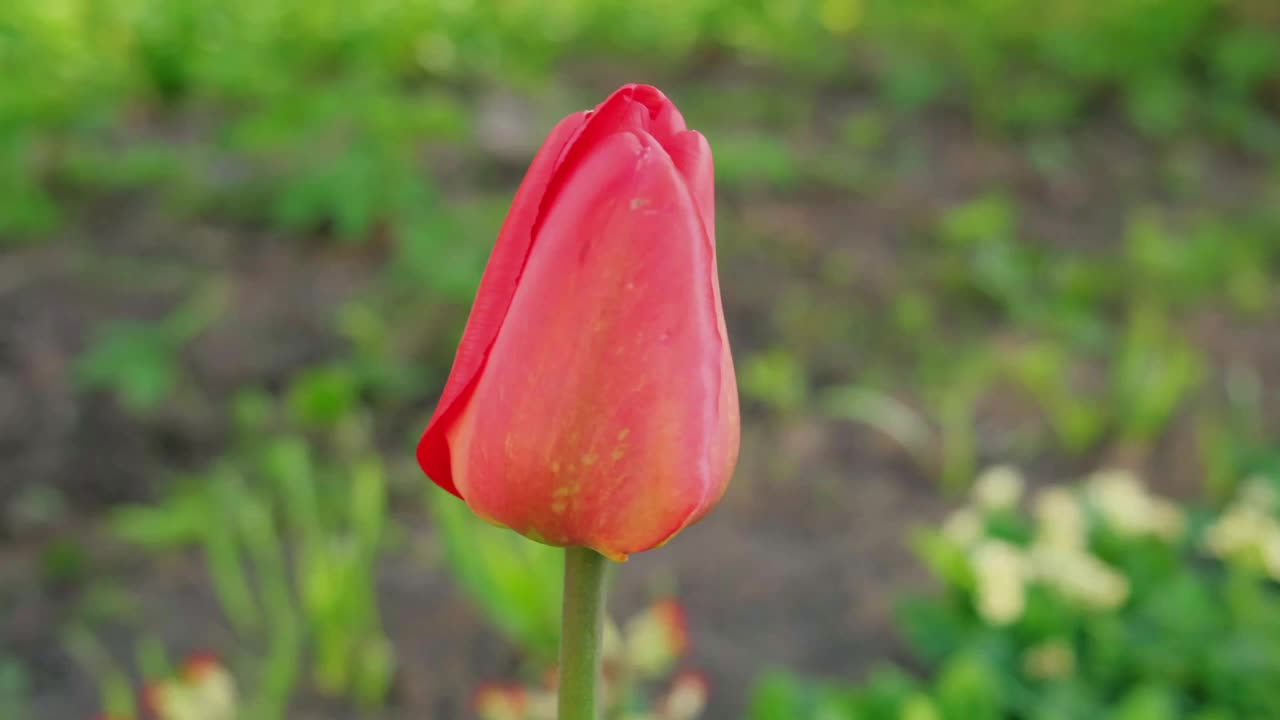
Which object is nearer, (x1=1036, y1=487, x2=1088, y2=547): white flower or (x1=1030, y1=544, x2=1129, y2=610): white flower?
(x1=1030, y1=544, x2=1129, y2=610): white flower

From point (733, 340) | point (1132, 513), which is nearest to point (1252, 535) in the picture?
point (1132, 513)

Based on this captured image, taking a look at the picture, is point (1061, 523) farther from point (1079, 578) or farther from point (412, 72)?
point (412, 72)

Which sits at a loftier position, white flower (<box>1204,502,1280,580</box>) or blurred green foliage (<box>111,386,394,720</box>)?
white flower (<box>1204,502,1280,580</box>)

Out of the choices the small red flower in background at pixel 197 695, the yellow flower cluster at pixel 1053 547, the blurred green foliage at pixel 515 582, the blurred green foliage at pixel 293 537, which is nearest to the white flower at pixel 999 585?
the yellow flower cluster at pixel 1053 547

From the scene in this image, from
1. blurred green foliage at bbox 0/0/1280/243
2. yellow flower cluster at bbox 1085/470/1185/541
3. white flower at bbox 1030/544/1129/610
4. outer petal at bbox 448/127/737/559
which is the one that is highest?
outer petal at bbox 448/127/737/559

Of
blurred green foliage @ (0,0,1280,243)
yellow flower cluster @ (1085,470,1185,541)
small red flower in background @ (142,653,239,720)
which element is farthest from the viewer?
blurred green foliage @ (0,0,1280,243)

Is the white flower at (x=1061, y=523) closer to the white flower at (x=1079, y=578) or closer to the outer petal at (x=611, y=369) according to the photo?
the white flower at (x=1079, y=578)

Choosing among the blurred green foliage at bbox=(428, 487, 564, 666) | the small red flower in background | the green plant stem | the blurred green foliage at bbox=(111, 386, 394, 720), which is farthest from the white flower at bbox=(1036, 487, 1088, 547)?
the green plant stem

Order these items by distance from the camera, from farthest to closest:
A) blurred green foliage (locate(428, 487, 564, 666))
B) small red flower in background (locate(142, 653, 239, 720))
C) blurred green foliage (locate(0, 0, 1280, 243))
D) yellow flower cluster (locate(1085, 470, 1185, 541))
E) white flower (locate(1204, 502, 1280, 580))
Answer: blurred green foliage (locate(0, 0, 1280, 243)), yellow flower cluster (locate(1085, 470, 1185, 541)), white flower (locate(1204, 502, 1280, 580)), blurred green foliage (locate(428, 487, 564, 666)), small red flower in background (locate(142, 653, 239, 720))

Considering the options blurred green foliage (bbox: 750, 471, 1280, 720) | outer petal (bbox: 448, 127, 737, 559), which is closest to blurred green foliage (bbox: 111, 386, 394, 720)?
blurred green foliage (bbox: 750, 471, 1280, 720)

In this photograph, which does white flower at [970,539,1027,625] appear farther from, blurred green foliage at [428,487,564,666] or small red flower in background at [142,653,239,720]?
small red flower in background at [142,653,239,720]
